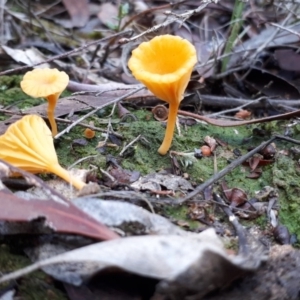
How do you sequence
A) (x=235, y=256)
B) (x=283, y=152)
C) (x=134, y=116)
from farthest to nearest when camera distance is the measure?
(x=134, y=116)
(x=283, y=152)
(x=235, y=256)

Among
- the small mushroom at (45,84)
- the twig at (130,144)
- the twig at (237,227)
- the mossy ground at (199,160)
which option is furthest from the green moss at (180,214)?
the small mushroom at (45,84)

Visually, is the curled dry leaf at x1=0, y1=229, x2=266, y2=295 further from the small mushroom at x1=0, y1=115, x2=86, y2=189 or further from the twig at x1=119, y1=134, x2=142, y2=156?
Result: the twig at x1=119, y1=134, x2=142, y2=156

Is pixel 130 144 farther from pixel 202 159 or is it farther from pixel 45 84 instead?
pixel 45 84

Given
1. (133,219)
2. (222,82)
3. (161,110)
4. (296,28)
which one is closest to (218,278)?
(133,219)

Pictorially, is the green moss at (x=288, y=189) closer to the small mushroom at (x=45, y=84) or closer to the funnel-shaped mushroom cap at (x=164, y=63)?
the funnel-shaped mushroom cap at (x=164, y=63)

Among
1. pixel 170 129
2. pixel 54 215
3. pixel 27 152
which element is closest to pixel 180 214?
pixel 170 129

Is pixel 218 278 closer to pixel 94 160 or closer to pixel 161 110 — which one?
pixel 94 160
